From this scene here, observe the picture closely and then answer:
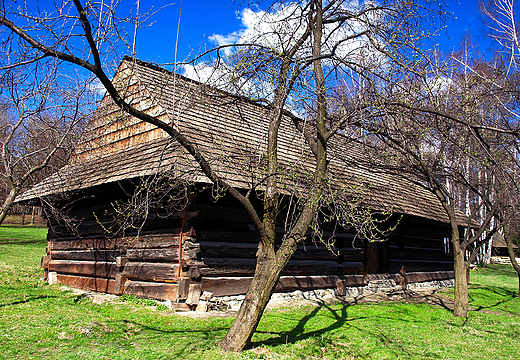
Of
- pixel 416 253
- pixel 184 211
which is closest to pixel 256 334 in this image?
pixel 184 211

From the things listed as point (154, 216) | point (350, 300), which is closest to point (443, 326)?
point (350, 300)

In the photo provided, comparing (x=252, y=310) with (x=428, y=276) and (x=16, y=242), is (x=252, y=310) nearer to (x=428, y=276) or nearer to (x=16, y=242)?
(x=428, y=276)

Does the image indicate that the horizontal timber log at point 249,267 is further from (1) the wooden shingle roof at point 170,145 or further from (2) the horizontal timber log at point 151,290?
(1) the wooden shingle roof at point 170,145

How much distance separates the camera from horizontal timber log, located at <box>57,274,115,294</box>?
9383 millimetres

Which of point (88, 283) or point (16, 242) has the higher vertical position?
point (16, 242)

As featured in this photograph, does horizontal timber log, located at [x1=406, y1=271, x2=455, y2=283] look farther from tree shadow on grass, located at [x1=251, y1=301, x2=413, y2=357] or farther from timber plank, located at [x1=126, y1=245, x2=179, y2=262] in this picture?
timber plank, located at [x1=126, y1=245, x2=179, y2=262]

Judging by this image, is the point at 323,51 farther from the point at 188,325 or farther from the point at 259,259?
the point at 188,325

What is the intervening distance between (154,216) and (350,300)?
Result: 5.24 metres

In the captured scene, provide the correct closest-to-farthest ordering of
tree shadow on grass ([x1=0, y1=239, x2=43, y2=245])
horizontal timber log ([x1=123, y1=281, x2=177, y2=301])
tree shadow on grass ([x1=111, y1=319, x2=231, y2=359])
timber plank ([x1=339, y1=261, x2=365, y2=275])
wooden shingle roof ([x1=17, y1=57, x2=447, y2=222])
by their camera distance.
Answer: tree shadow on grass ([x1=111, y1=319, x2=231, y2=359]) < wooden shingle roof ([x1=17, y1=57, x2=447, y2=222]) < horizontal timber log ([x1=123, y1=281, x2=177, y2=301]) < timber plank ([x1=339, y1=261, x2=365, y2=275]) < tree shadow on grass ([x1=0, y1=239, x2=43, y2=245])

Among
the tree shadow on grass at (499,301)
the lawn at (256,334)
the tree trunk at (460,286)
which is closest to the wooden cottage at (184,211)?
the lawn at (256,334)

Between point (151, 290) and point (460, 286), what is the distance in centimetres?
621

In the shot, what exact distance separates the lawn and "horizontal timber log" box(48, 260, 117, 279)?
2.49 feet

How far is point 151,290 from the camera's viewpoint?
8203mm

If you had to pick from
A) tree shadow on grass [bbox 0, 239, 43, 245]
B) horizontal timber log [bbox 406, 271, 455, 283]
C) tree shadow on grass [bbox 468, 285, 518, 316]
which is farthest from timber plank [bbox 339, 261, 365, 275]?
tree shadow on grass [bbox 0, 239, 43, 245]
